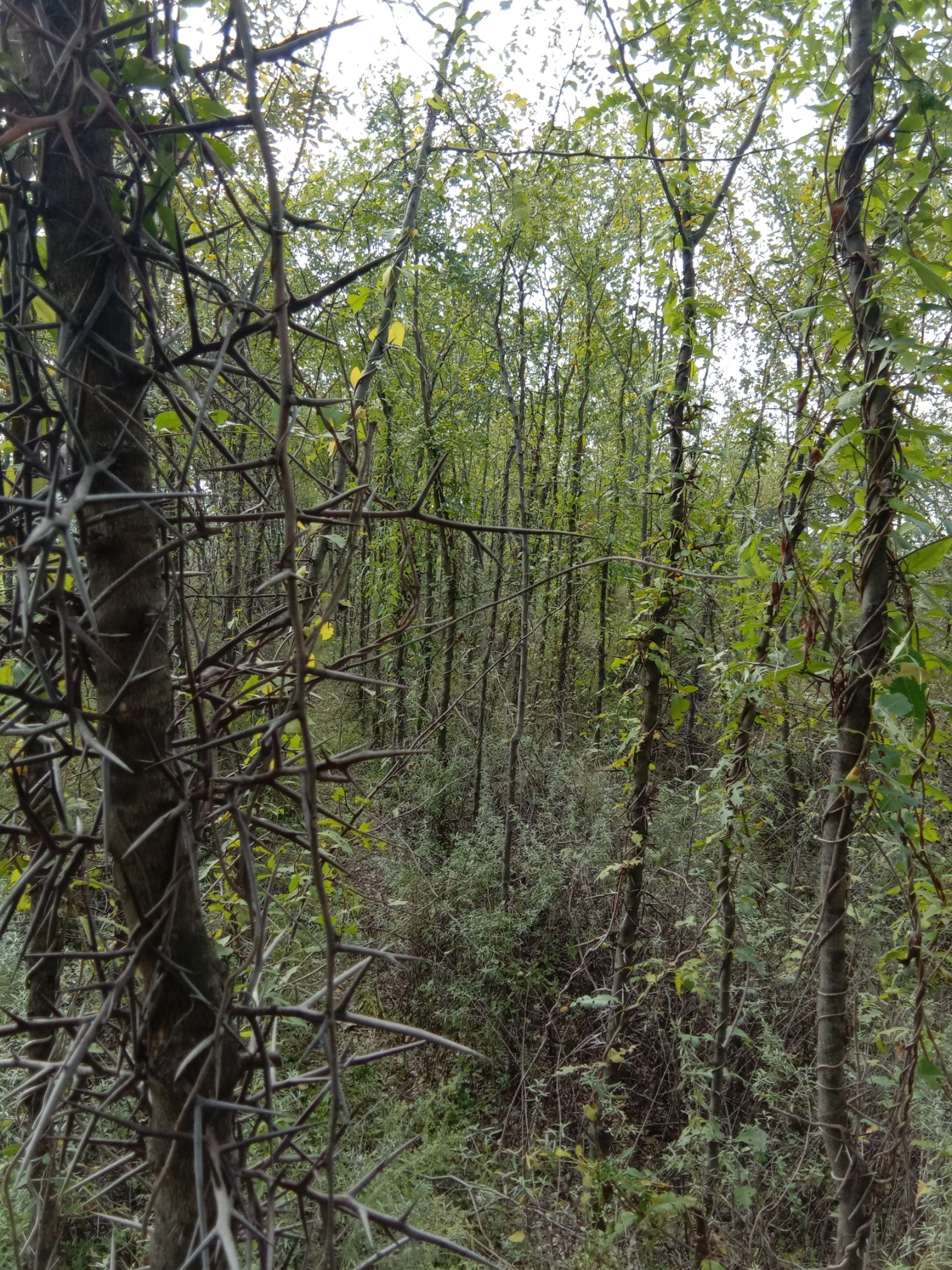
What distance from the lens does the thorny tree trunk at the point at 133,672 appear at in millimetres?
696

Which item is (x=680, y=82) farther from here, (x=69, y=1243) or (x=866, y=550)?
(x=69, y=1243)

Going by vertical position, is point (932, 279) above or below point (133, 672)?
above

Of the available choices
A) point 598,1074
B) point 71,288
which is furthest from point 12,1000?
point 71,288

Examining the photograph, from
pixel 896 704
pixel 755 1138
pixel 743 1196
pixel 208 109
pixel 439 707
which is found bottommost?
pixel 743 1196

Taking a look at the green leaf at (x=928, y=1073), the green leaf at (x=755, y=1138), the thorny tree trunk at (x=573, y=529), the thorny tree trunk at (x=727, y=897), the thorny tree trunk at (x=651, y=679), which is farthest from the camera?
the thorny tree trunk at (x=573, y=529)

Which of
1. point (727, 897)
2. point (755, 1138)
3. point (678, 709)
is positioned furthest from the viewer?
point (678, 709)

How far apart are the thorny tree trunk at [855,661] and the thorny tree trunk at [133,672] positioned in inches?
44.5

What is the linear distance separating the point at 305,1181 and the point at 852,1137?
1247mm

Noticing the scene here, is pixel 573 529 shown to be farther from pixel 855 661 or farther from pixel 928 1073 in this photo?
pixel 928 1073

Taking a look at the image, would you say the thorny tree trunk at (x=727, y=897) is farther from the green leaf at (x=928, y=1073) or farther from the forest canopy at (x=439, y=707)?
the green leaf at (x=928, y=1073)

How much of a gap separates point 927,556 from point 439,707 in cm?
654

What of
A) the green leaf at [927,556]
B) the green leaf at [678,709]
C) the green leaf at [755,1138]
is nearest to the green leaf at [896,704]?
the green leaf at [927,556]

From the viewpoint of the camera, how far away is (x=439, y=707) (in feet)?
25.1

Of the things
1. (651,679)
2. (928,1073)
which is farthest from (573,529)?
(928,1073)
